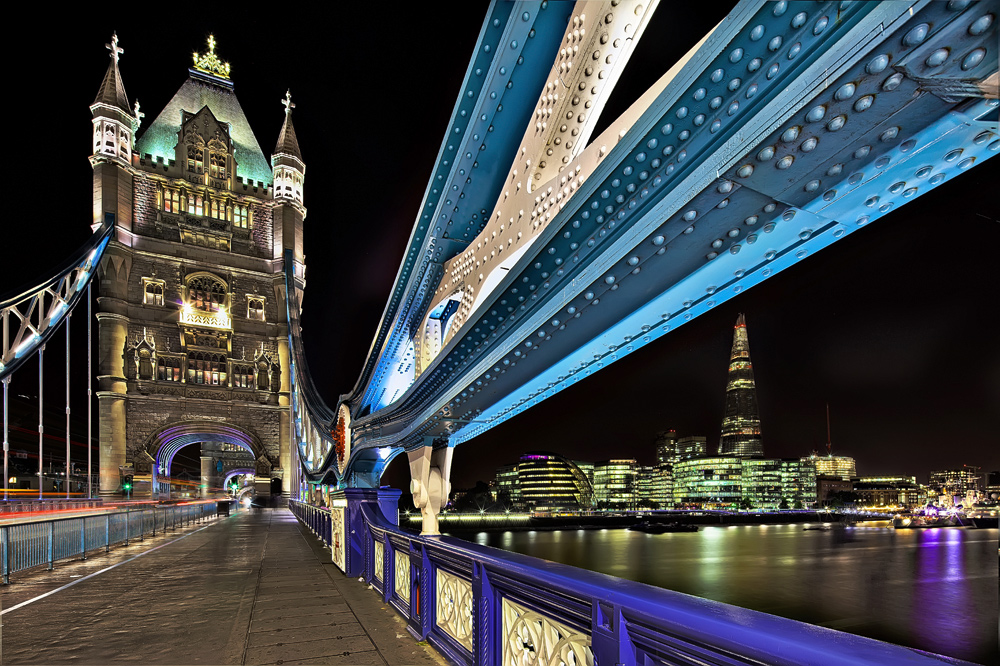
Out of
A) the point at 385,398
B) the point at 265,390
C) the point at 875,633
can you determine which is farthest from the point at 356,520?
the point at 265,390

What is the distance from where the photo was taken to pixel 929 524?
65.8 meters

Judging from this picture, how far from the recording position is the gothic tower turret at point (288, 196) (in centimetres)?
5175

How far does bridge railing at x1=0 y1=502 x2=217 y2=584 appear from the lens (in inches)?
334

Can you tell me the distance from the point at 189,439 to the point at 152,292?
1302cm

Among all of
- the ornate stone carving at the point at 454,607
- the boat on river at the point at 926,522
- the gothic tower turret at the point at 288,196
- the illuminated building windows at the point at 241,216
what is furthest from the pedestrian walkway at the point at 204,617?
the boat on river at the point at 926,522

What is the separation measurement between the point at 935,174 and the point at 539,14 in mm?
3643

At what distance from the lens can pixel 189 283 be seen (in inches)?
1852

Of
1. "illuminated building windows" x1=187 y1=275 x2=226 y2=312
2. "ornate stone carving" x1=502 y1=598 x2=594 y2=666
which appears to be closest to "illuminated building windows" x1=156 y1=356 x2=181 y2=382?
"illuminated building windows" x1=187 y1=275 x2=226 y2=312

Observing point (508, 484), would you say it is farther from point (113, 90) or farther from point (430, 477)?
point (430, 477)

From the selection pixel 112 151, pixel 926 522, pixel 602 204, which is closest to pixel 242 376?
pixel 112 151

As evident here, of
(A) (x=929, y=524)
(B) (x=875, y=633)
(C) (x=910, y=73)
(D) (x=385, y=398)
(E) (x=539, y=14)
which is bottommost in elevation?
(A) (x=929, y=524)

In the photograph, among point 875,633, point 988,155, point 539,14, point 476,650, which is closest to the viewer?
point 988,155

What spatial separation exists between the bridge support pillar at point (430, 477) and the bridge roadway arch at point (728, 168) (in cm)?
199

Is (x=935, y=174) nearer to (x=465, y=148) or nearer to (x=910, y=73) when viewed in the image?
(x=910, y=73)
